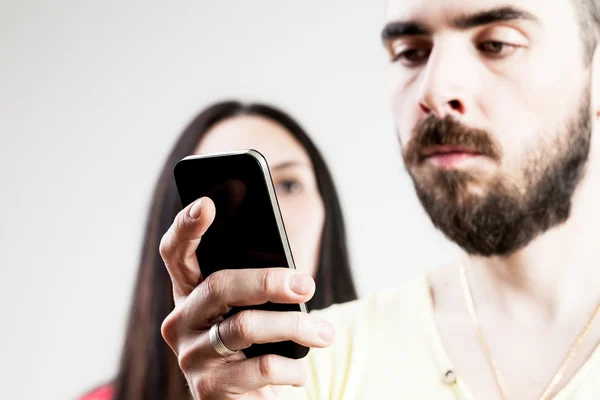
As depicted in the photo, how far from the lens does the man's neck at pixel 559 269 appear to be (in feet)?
2.84

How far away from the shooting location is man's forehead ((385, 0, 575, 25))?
0.83 metres

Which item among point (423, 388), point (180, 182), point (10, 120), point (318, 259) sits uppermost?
point (10, 120)

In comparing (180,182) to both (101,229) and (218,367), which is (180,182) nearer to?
(218,367)

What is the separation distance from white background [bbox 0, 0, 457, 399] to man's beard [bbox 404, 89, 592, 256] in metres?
0.40

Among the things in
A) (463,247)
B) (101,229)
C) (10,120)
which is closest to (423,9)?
(463,247)

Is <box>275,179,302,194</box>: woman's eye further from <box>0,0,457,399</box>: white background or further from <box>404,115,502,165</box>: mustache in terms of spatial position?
<box>404,115,502,165</box>: mustache

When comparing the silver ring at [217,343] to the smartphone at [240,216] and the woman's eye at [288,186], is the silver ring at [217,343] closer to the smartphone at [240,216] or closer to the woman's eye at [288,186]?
the smartphone at [240,216]

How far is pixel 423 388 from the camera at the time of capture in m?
0.87

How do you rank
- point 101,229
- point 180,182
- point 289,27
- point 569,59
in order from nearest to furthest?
1. point 180,182
2. point 569,59
3. point 289,27
4. point 101,229

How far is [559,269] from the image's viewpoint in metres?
0.87

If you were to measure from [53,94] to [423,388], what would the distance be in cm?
101

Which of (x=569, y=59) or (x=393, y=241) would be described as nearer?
(x=569, y=59)

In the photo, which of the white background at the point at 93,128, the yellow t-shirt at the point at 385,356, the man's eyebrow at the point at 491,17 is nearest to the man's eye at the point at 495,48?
the man's eyebrow at the point at 491,17

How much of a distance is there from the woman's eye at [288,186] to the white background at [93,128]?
0.09m
